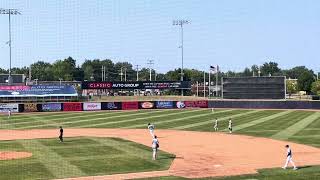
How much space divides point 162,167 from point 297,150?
10.2 m


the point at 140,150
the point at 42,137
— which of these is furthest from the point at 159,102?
the point at 140,150

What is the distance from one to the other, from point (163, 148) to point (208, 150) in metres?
3.02

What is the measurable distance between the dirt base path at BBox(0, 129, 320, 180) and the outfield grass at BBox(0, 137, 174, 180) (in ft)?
4.10

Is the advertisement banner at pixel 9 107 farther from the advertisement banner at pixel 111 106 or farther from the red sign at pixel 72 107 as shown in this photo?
the advertisement banner at pixel 111 106

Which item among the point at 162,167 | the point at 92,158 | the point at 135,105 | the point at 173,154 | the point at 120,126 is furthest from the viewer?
the point at 135,105

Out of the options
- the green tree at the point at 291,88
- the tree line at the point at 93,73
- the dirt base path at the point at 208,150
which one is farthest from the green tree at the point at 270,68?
the dirt base path at the point at 208,150

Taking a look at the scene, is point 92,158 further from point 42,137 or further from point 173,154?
point 42,137

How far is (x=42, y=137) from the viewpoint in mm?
36406

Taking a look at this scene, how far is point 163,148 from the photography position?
30.5m

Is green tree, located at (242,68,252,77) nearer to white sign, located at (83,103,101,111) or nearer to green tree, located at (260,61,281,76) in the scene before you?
Result: green tree, located at (260,61,281,76)

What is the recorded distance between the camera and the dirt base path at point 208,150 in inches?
891

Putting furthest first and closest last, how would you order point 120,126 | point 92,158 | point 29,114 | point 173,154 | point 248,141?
point 29,114, point 120,126, point 248,141, point 173,154, point 92,158

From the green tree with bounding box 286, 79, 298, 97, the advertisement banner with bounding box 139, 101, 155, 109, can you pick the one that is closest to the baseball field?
the advertisement banner with bounding box 139, 101, 155, 109

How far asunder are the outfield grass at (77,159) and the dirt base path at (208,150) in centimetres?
125
